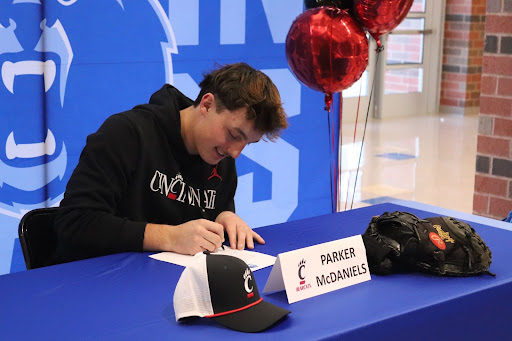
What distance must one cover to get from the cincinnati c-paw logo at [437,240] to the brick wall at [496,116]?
202 cm

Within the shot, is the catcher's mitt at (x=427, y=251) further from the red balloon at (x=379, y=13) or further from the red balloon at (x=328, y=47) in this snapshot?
the red balloon at (x=379, y=13)

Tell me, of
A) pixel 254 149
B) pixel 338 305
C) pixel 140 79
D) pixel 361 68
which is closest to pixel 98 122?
pixel 140 79

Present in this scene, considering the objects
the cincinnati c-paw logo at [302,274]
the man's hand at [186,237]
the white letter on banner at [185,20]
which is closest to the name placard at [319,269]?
the cincinnati c-paw logo at [302,274]

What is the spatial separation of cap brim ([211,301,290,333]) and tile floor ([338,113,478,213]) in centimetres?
248

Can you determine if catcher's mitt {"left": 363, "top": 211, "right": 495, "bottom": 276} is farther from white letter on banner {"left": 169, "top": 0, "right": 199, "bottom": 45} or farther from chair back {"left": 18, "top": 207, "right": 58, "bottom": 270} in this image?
white letter on banner {"left": 169, "top": 0, "right": 199, "bottom": 45}

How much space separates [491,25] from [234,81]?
2.12m

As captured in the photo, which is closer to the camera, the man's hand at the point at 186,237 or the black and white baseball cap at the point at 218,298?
the black and white baseball cap at the point at 218,298

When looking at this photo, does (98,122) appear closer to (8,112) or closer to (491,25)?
(8,112)

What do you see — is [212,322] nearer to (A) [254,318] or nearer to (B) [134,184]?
(A) [254,318]

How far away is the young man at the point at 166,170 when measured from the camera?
1.75m

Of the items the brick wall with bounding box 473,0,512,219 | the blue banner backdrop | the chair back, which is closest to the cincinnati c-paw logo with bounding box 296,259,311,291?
the chair back

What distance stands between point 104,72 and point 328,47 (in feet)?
3.78

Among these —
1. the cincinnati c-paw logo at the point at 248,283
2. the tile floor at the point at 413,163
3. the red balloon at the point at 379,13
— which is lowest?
the tile floor at the point at 413,163

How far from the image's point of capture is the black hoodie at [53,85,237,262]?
5.82 ft
